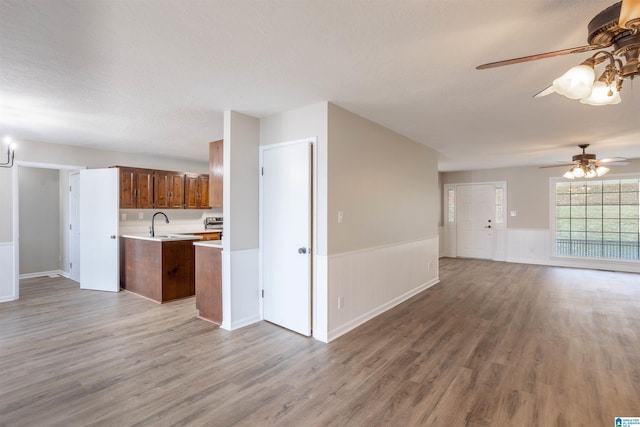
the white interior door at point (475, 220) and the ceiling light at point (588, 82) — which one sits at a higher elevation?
the ceiling light at point (588, 82)

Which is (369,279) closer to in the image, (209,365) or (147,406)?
(209,365)

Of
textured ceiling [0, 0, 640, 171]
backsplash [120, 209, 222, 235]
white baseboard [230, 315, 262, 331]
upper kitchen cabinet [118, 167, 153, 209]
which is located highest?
textured ceiling [0, 0, 640, 171]

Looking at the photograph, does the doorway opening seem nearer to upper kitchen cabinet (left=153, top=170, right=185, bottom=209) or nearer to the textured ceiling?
upper kitchen cabinet (left=153, top=170, right=185, bottom=209)

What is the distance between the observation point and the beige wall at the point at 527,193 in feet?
25.1

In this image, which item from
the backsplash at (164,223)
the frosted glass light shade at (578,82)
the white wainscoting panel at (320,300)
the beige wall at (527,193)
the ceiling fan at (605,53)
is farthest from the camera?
the beige wall at (527,193)

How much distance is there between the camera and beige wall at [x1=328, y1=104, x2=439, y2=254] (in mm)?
3344

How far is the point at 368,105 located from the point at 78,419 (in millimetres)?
3480

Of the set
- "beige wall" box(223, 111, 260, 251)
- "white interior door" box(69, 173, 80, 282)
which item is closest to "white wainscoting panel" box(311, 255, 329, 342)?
"beige wall" box(223, 111, 260, 251)

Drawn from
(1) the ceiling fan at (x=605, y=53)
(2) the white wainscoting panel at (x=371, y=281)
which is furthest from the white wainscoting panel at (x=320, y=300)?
(1) the ceiling fan at (x=605, y=53)

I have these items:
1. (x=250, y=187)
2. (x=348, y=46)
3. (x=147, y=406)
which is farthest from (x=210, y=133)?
(x=147, y=406)

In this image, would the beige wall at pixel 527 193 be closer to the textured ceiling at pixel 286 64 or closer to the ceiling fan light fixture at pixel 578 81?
the textured ceiling at pixel 286 64

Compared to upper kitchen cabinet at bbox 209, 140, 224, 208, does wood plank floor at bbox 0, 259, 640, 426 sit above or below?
below

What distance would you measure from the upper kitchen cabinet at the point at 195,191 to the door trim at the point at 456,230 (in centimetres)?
641

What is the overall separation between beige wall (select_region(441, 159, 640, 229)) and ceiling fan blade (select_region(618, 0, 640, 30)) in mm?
7581
